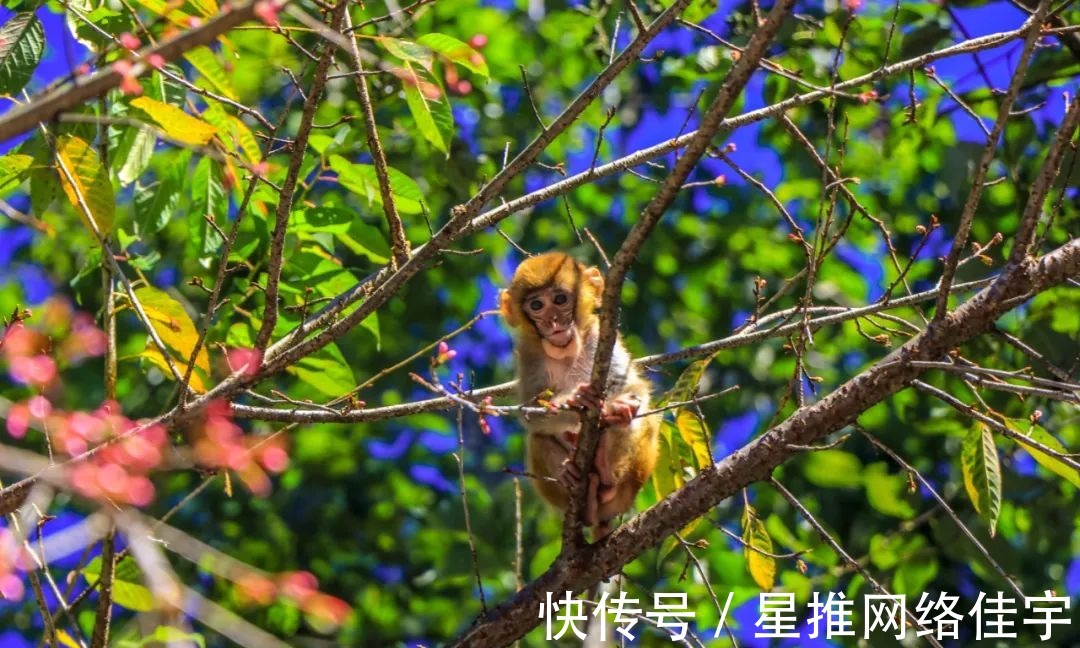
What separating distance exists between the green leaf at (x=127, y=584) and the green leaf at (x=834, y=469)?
15.0 ft

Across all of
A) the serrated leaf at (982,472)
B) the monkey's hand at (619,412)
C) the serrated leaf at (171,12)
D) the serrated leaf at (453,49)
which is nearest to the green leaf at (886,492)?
the monkey's hand at (619,412)

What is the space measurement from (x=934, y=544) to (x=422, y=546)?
12.2ft

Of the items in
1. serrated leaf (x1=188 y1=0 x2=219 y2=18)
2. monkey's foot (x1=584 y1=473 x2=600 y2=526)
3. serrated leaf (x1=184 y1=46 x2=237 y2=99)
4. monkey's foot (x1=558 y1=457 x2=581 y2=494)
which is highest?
serrated leaf (x1=184 y1=46 x2=237 y2=99)

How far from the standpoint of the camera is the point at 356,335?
9312mm

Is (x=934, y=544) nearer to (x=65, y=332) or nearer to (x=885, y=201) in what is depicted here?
(x=885, y=201)

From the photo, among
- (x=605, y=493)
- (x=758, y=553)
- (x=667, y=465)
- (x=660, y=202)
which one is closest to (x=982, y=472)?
(x=758, y=553)

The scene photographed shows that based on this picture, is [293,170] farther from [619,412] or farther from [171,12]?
[619,412]

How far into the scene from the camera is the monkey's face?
18.6ft

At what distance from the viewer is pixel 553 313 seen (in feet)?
19.1

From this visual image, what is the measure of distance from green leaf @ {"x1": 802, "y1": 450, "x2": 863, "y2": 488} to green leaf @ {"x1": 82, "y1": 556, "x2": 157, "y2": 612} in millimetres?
4578

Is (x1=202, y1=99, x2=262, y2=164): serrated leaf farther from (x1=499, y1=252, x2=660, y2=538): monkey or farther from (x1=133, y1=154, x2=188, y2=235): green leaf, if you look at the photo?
(x1=499, y1=252, x2=660, y2=538): monkey

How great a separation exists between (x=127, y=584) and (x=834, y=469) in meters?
4.80

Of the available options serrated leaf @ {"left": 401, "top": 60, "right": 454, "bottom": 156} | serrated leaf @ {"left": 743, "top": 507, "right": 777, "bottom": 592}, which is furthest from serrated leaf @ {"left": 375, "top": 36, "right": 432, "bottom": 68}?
serrated leaf @ {"left": 743, "top": 507, "right": 777, "bottom": 592}

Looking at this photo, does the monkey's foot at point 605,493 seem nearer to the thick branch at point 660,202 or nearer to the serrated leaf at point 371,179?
the thick branch at point 660,202
